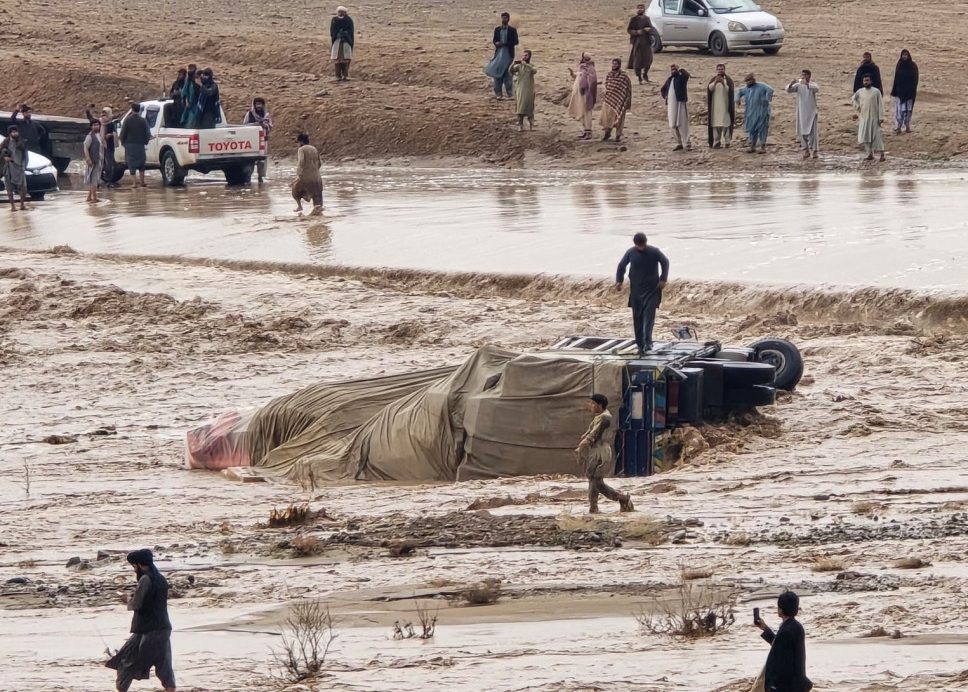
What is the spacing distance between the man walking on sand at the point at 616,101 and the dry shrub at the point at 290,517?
19.6 m

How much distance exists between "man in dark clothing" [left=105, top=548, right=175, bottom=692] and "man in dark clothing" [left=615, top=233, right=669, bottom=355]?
6.47 metres

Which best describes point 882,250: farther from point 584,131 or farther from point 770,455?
point 584,131

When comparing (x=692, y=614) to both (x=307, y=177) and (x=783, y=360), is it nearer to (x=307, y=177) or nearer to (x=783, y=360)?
(x=783, y=360)

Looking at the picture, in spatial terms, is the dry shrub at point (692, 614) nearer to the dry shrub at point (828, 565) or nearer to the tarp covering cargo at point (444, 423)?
the dry shrub at point (828, 565)

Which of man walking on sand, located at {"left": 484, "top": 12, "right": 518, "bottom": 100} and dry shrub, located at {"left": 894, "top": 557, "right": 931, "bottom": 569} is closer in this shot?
dry shrub, located at {"left": 894, "top": 557, "right": 931, "bottom": 569}

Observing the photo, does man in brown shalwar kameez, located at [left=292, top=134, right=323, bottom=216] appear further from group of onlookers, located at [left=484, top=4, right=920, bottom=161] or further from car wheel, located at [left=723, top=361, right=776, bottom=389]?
car wheel, located at [left=723, top=361, right=776, bottom=389]

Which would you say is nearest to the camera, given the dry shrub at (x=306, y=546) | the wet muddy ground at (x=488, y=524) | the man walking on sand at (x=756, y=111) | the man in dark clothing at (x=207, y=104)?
the wet muddy ground at (x=488, y=524)

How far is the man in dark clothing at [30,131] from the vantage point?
30406mm

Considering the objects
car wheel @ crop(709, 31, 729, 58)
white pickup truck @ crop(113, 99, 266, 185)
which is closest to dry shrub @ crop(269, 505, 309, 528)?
white pickup truck @ crop(113, 99, 266, 185)

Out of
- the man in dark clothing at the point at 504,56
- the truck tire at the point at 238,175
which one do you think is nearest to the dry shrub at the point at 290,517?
the truck tire at the point at 238,175

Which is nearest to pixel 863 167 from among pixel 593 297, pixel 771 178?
pixel 771 178

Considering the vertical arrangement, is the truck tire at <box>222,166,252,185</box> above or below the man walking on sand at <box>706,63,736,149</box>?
below

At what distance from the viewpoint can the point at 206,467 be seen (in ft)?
47.7

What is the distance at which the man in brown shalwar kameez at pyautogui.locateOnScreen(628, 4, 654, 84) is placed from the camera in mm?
32781
